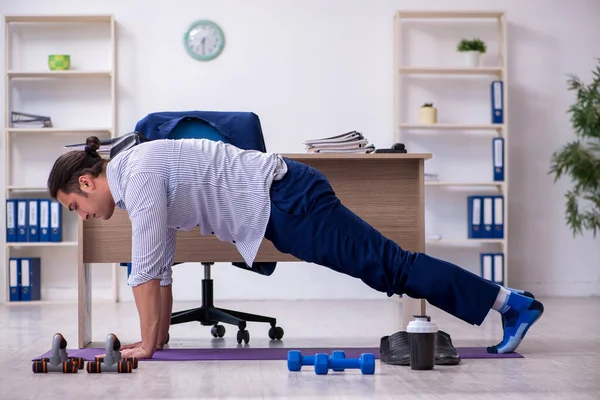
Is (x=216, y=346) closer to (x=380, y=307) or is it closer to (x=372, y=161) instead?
(x=372, y=161)

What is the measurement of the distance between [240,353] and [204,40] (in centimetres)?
329

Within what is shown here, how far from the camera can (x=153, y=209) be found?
2.44m

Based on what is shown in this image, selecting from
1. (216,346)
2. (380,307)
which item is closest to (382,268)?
(216,346)

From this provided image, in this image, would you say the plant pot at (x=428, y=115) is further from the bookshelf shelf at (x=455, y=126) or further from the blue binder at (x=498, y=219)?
the blue binder at (x=498, y=219)

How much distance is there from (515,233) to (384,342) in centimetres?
338

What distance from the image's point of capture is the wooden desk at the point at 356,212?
322 centimetres

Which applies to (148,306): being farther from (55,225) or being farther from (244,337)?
(55,225)

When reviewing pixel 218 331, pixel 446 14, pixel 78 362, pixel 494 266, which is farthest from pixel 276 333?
pixel 446 14

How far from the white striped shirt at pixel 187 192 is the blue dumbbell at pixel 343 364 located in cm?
39

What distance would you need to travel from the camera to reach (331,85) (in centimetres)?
584

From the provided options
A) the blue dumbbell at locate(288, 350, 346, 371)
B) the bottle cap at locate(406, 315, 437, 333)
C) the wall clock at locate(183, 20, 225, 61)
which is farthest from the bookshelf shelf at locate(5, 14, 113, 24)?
the bottle cap at locate(406, 315, 437, 333)

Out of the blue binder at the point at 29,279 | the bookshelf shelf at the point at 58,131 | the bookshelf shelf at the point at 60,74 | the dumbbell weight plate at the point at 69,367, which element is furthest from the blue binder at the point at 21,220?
the dumbbell weight plate at the point at 69,367

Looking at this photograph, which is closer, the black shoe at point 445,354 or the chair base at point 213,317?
the black shoe at point 445,354

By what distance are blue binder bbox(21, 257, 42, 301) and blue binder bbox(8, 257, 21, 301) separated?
0.08 ft
